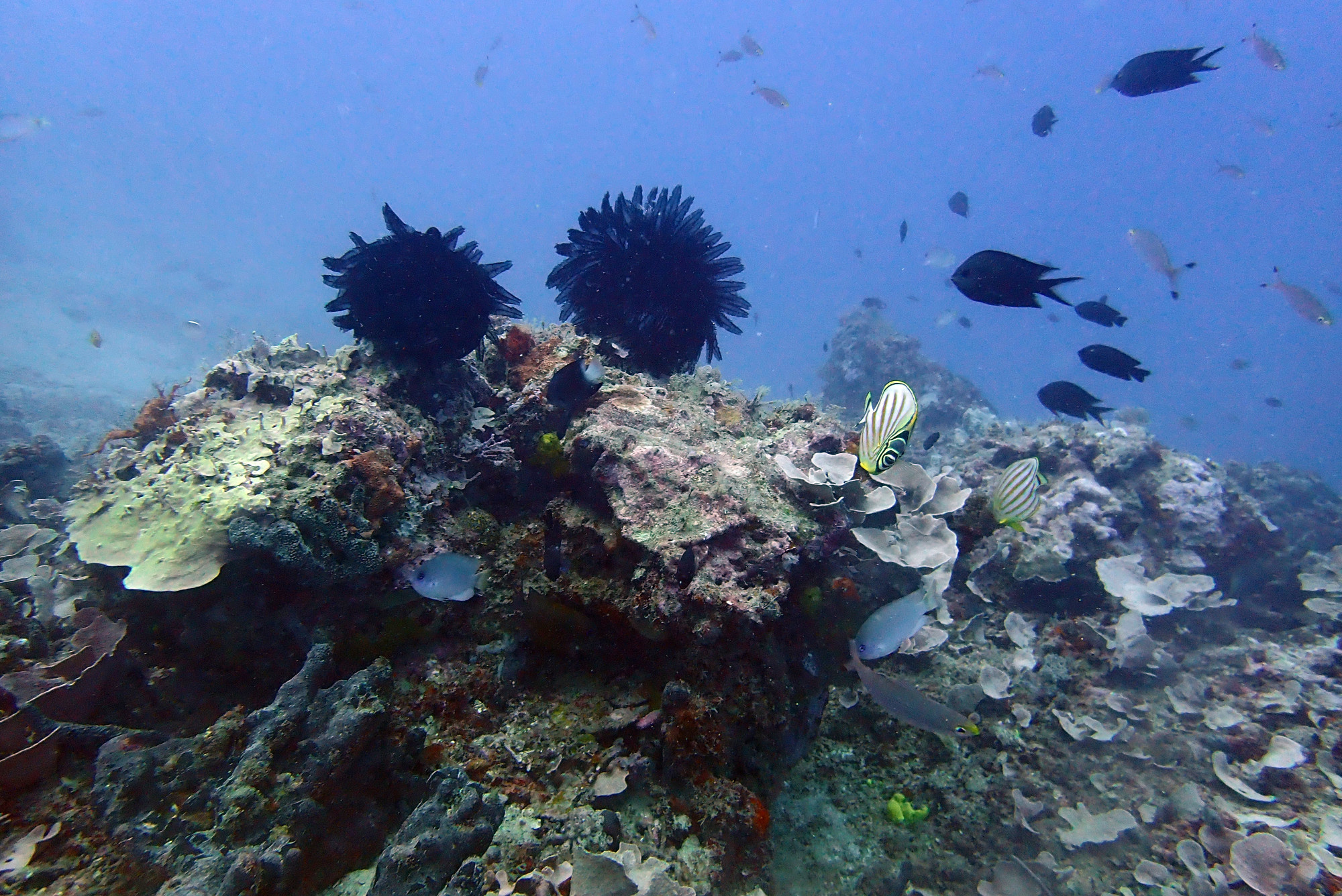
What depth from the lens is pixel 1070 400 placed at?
21.5 feet

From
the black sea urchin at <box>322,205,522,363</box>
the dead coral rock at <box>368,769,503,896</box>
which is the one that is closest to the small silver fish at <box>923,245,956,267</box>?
the black sea urchin at <box>322,205,522,363</box>

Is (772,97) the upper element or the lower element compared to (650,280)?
upper

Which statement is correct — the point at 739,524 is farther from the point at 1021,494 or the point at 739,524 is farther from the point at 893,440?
the point at 1021,494

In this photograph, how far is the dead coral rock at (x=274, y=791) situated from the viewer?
2119mm

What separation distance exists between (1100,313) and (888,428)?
6636 mm

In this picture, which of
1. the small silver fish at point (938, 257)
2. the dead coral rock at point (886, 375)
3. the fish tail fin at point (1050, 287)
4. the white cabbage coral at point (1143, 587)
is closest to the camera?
the fish tail fin at point (1050, 287)

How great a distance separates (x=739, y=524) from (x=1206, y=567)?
7.74 meters

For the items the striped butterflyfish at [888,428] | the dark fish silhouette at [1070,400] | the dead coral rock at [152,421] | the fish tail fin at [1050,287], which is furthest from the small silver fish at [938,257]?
the dead coral rock at [152,421]

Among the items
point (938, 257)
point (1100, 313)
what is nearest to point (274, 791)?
point (1100, 313)

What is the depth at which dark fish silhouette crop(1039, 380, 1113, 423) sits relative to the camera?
645 centimetres

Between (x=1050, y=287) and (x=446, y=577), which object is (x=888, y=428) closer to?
(x=1050, y=287)

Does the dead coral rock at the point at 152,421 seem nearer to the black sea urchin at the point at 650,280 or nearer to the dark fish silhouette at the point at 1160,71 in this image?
the black sea urchin at the point at 650,280

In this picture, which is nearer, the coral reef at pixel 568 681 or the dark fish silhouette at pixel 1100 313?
the coral reef at pixel 568 681

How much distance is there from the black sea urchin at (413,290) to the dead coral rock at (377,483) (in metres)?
1.15
